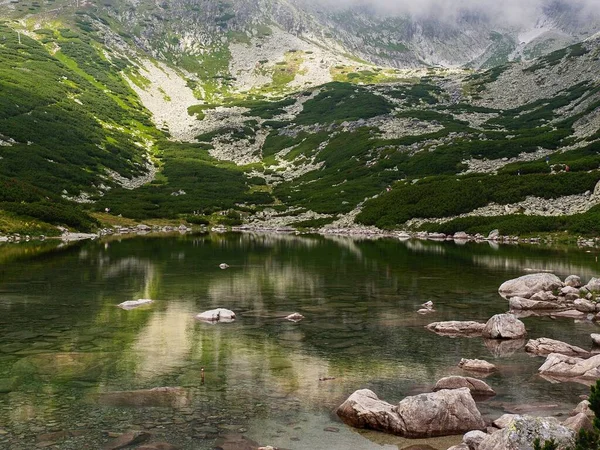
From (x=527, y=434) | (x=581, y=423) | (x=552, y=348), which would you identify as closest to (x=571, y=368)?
(x=552, y=348)

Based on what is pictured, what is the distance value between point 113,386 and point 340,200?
358 ft

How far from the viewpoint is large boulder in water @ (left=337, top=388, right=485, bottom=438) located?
539 inches

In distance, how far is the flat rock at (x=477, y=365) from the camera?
19.0 m

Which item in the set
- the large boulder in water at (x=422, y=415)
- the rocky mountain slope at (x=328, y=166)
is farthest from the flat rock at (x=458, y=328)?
the rocky mountain slope at (x=328, y=166)

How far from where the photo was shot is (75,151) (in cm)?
14012

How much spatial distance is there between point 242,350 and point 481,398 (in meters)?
9.47

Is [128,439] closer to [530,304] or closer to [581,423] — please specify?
[581,423]

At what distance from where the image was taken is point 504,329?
23828 millimetres

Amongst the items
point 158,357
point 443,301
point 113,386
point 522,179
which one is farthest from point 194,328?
point 522,179

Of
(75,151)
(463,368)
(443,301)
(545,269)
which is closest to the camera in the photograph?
(463,368)

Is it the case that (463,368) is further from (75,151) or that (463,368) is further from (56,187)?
(75,151)

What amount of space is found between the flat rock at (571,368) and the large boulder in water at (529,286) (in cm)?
1421

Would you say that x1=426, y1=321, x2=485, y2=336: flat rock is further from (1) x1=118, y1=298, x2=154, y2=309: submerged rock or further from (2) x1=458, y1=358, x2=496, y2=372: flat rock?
(1) x1=118, y1=298, x2=154, y2=309: submerged rock

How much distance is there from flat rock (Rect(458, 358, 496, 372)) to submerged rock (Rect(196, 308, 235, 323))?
40.2ft
